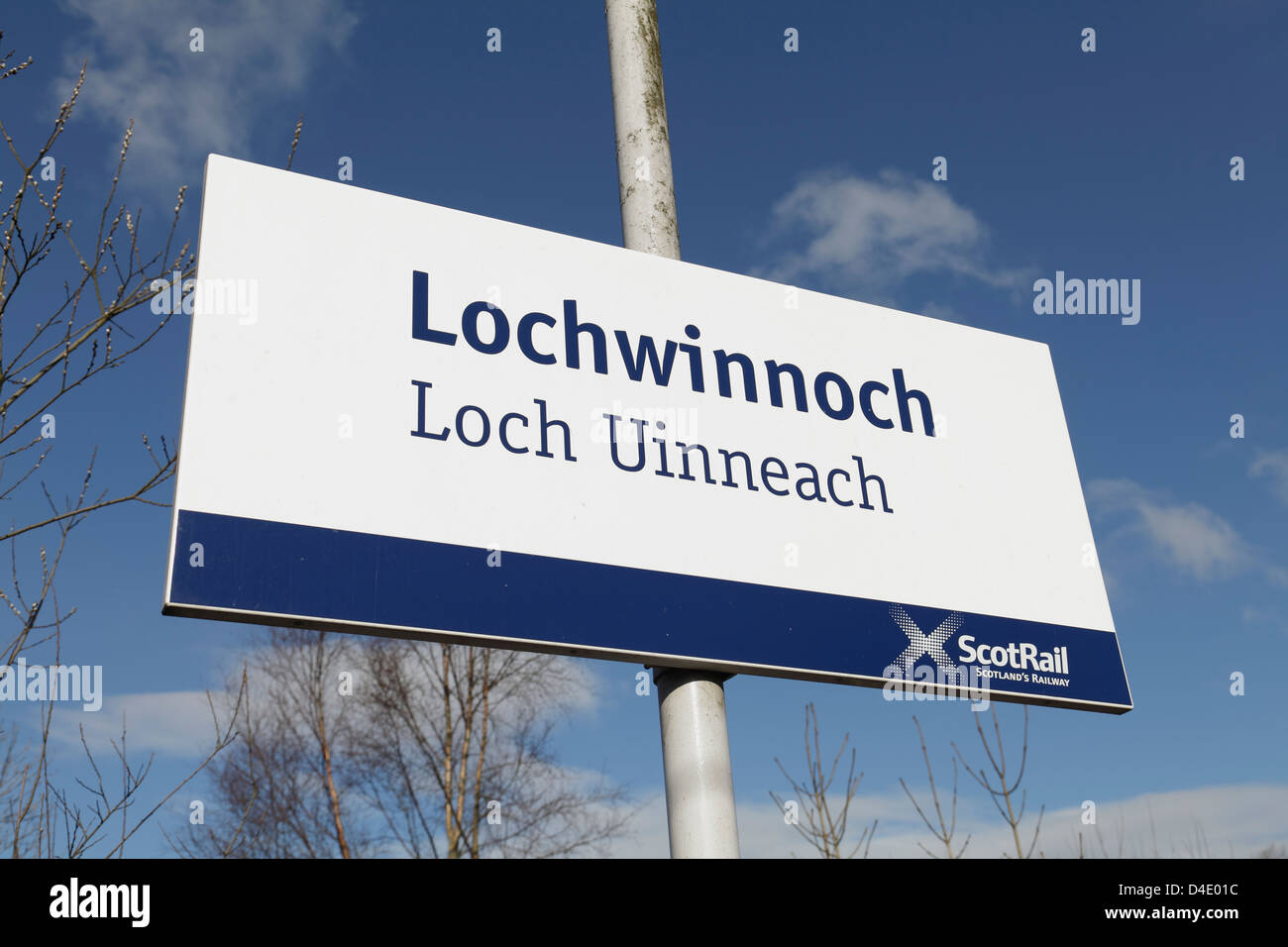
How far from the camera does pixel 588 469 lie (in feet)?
11.0

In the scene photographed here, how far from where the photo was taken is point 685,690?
10.5 ft

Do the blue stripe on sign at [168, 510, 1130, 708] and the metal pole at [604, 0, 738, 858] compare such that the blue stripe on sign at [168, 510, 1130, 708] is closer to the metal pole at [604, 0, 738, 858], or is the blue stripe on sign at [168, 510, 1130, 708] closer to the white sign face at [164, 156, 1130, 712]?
the white sign face at [164, 156, 1130, 712]

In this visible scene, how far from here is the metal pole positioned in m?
2.97

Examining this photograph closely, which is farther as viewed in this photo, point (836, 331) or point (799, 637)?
point (836, 331)

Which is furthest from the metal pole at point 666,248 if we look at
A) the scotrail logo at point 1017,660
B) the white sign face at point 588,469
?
the scotrail logo at point 1017,660

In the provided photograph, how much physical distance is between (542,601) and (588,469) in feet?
1.56

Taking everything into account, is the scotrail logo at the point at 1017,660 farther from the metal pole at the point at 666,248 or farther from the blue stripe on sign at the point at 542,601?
the metal pole at the point at 666,248

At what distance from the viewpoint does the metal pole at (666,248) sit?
2.97 meters

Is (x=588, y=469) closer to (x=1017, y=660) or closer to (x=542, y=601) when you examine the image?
(x=542, y=601)

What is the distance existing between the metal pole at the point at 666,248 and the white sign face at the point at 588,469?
122mm

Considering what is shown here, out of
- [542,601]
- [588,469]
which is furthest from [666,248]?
[542,601]

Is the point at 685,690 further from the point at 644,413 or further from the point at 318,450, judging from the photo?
the point at 318,450
